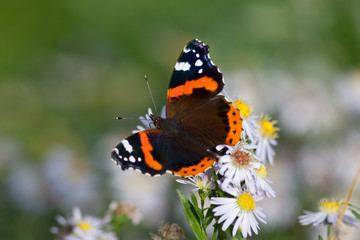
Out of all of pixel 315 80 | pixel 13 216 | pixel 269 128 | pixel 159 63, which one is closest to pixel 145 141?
pixel 269 128

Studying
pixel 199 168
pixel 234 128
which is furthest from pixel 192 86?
pixel 199 168

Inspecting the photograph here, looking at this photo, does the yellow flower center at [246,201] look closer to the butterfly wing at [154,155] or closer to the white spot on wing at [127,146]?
the butterfly wing at [154,155]

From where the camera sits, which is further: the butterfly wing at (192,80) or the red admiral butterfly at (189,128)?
the butterfly wing at (192,80)

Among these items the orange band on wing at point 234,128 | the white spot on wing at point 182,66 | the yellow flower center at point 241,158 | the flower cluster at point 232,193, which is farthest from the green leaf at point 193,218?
the white spot on wing at point 182,66

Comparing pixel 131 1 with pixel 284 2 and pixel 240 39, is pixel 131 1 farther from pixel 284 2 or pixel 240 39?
pixel 284 2

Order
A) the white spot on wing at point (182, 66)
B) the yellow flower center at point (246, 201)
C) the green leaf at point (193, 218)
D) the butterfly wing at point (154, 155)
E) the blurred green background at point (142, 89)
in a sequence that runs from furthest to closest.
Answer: the blurred green background at point (142, 89) → the white spot on wing at point (182, 66) → the butterfly wing at point (154, 155) → the yellow flower center at point (246, 201) → the green leaf at point (193, 218)

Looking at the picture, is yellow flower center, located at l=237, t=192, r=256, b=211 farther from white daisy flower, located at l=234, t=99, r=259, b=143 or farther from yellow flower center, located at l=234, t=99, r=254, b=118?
yellow flower center, located at l=234, t=99, r=254, b=118

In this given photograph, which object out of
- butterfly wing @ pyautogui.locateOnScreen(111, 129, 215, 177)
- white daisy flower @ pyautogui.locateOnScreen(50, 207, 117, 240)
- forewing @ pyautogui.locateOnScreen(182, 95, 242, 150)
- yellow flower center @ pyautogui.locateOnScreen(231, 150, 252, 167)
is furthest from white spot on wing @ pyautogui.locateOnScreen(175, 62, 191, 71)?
white daisy flower @ pyautogui.locateOnScreen(50, 207, 117, 240)
